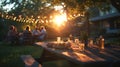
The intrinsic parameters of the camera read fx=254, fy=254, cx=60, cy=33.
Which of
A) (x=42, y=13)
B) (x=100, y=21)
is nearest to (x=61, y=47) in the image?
(x=100, y=21)

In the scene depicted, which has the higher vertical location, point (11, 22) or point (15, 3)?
point (15, 3)

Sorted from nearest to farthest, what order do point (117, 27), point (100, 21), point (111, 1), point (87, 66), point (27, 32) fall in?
point (87, 66) < point (27, 32) < point (111, 1) < point (117, 27) < point (100, 21)

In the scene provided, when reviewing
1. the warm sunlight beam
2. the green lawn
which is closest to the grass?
the green lawn

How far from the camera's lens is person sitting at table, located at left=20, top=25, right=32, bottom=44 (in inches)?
629

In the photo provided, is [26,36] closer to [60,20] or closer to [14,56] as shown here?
[14,56]

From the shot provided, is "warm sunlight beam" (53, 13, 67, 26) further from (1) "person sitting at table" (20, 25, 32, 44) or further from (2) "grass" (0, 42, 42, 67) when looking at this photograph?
(2) "grass" (0, 42, 42, 67)

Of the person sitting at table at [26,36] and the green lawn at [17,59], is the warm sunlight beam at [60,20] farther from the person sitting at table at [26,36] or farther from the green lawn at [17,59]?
the green lawn at [17,59]

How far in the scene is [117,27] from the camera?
3894 centimetres

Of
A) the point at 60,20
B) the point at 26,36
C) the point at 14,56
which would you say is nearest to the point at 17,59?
the point at 14,56

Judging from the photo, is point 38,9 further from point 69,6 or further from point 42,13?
point 69,6

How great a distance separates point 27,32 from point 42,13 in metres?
34.0

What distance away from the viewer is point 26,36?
52.8 feet

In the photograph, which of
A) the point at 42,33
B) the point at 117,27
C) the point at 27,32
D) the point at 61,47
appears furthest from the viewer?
the point at 117,27

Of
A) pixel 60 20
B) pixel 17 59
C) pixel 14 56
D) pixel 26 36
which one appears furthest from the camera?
pixel 60 20
